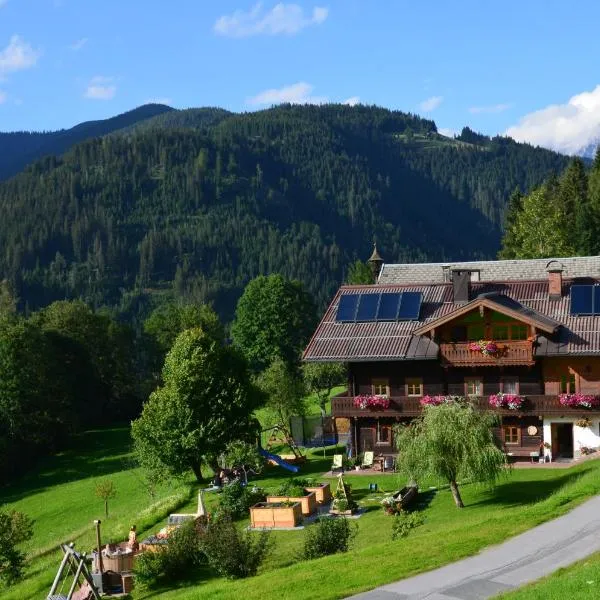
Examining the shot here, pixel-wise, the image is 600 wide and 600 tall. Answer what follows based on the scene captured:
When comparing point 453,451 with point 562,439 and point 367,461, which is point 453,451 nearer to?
point 367,461

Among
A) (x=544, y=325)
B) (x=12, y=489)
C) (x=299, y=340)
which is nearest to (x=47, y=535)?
(x=12, y=489)

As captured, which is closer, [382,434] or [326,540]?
[326,540]

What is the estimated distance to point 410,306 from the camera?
4462 centimetres

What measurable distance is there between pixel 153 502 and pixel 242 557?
18035mm

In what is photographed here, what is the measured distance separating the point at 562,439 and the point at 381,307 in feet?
35.0

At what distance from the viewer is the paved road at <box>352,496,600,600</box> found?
20109 mm

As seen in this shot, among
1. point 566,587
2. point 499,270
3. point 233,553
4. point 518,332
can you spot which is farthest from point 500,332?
point 566,587

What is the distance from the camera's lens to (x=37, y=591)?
3169 centimetres

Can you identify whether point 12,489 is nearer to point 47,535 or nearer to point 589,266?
point 47,535

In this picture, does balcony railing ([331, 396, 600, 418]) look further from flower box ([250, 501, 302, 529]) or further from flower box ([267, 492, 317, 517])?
flower box ([250, 501, 302, 529])

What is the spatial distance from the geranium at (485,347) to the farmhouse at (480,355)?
46 mm

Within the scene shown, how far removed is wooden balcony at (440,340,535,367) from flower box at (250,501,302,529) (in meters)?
11.6

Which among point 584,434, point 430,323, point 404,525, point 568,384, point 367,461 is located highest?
point 430,323

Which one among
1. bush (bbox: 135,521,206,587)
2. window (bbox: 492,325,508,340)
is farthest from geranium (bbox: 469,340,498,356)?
bush (bbox: 135,521,206,587)
